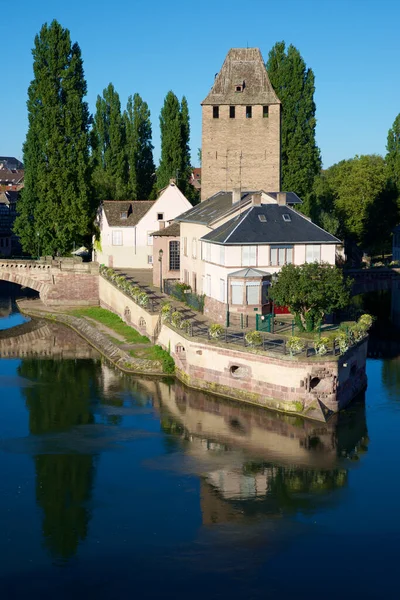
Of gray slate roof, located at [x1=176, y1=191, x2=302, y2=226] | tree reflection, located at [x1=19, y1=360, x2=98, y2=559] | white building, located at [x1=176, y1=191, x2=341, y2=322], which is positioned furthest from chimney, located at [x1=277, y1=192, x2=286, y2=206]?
tree reflection, located at [x1=19, y1=360, x2=98, y2=559]

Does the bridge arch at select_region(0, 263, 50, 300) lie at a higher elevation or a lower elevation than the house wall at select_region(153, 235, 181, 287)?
lower

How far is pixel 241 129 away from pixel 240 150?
1679 mm

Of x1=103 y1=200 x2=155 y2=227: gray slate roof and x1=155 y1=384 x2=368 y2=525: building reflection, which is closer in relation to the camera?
x1=155 y1=384 x2=368 y2=525: building reflection

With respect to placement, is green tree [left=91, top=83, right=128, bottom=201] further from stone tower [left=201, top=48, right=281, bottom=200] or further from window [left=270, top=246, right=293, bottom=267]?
window [left=270, top=246, right=293, bottom=267]

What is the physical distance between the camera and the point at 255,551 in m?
23.8

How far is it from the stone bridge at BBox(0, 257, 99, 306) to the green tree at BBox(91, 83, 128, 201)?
14.6 m

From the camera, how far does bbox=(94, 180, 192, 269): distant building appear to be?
7238cm

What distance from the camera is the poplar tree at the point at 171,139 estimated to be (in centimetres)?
8325

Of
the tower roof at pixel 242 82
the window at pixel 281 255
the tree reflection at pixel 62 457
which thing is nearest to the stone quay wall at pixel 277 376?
the tree reflection at pixel 62 457

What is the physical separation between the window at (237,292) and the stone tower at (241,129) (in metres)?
20.8

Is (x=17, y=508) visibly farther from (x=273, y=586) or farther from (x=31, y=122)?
(x=31, y=122)

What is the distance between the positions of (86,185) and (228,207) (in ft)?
Answer: 70.9

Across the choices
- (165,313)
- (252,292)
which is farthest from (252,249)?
(165,313)

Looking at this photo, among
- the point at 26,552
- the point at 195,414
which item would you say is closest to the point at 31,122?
the point at 195,414
